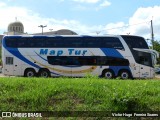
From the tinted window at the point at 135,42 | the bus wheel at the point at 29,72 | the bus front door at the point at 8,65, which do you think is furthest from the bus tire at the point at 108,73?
the bus front door at the point at 8,65

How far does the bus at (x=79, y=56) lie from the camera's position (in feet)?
73.9

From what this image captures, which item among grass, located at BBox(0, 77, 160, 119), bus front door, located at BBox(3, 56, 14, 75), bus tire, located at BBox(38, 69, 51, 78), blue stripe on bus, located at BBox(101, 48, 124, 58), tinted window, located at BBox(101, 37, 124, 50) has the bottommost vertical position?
grass, located at BBox(0, 77, 160, 119)

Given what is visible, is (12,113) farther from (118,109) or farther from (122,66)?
(122,66)

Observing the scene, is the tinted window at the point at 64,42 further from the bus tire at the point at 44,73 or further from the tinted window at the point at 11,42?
the bus tire at the point at 44,73

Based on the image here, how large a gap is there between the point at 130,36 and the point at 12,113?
1746 cm

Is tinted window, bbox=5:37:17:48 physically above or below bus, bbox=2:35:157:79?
above

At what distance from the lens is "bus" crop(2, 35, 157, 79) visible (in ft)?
73.9

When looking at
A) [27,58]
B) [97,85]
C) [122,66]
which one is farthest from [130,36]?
[97,85]

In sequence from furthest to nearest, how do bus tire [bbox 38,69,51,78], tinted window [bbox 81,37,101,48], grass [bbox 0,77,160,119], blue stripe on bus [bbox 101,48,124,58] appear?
1. bus tire [bbox 38,69,51,78]
2. tinted window [bbox 81,37,101,48]
3. blue stripe on bus [bbox 101,48,124,58]
4. grass [bbox 0,77,160,119]

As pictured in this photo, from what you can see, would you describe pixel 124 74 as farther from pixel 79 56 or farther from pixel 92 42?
pixel 79 56

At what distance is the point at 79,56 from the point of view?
2270 cm

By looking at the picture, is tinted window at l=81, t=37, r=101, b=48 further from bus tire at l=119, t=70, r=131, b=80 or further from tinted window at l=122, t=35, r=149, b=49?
bus tire at l=119, t=70, r=131, b=80

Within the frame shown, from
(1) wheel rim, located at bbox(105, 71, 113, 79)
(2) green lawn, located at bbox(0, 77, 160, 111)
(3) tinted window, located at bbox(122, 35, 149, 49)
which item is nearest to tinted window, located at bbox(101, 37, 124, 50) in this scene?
(3) tinted window, located at bbox(122, 35, 149, 49)

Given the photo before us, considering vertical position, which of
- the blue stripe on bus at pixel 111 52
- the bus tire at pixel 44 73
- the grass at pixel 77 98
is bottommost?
the grass at pixel 77 98
